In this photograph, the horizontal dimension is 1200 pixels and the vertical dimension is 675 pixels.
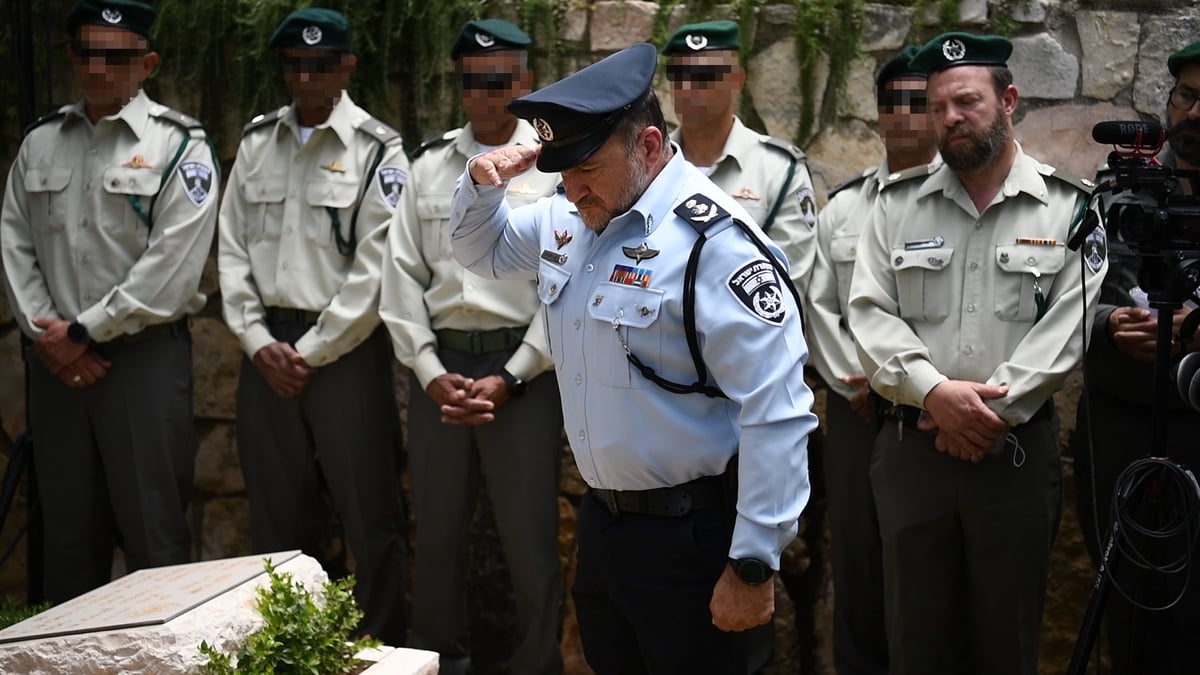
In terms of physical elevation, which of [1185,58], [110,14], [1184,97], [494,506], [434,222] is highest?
[110,14]

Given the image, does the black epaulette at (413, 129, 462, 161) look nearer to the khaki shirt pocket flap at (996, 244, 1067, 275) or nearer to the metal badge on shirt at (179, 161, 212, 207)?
the metal badge on shirt at (179, 161, 212, 207)

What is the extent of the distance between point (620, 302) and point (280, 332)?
6.84ft

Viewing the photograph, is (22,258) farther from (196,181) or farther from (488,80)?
(488,80)

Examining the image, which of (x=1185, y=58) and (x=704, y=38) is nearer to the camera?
(x=1185, y=58)

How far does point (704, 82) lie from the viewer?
420 cm

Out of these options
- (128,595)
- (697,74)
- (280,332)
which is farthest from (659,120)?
(280,332)

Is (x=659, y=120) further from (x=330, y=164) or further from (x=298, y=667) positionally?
(x=330, y=164)

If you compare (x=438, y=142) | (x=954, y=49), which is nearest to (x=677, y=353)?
(x=954, y=49)

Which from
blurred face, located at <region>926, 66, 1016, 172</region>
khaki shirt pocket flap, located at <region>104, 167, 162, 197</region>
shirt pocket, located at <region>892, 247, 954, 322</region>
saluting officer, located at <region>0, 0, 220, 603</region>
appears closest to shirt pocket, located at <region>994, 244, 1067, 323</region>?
shirt pocket, located at <region>892, 247, 954, 322</region>

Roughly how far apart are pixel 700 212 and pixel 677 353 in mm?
297

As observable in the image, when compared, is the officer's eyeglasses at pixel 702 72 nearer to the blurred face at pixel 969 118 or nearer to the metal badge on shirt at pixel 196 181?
the blurred face at pixel 969 118

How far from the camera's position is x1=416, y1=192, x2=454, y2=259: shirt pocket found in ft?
14.0

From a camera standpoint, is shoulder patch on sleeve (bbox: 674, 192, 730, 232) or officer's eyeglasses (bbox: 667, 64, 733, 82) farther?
officer's eyeglasses (bbox: 667, 64, 733, 82)

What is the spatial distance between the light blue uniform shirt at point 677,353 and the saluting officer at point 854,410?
1.39m
